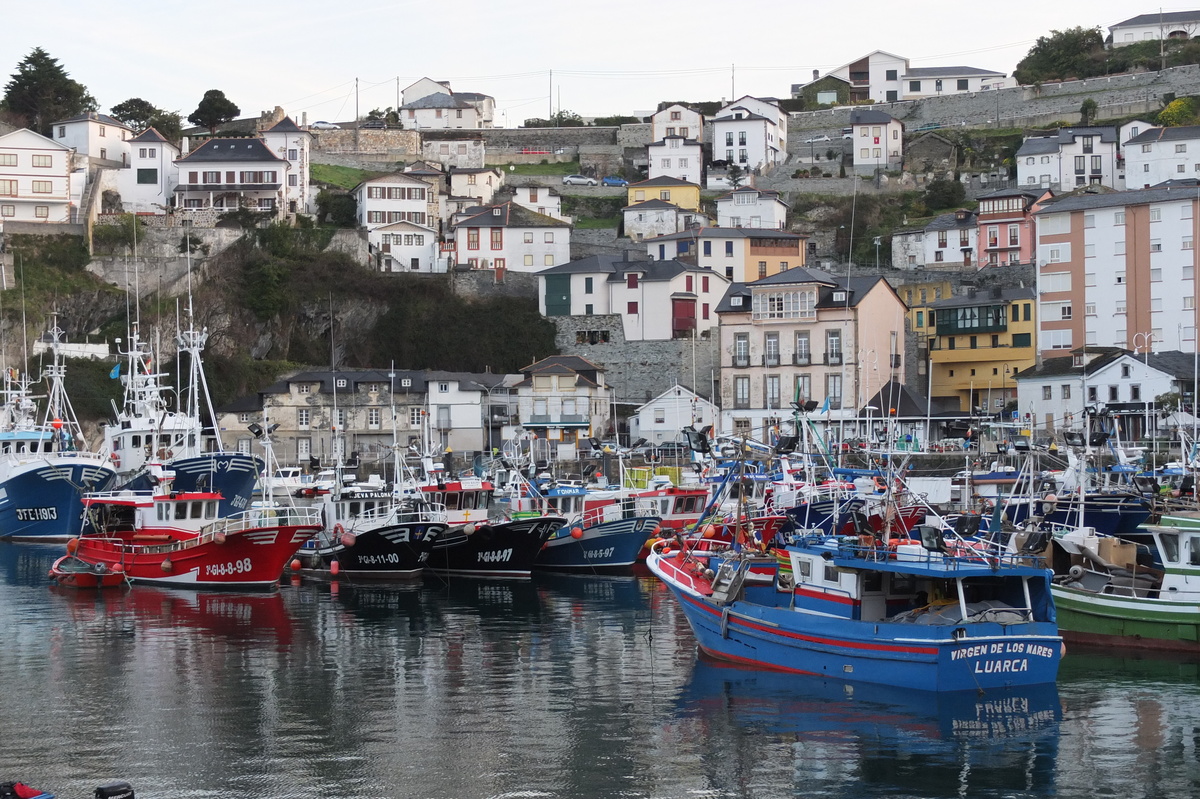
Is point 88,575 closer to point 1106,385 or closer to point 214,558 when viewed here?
point 214,558

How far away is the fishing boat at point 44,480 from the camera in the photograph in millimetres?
56625

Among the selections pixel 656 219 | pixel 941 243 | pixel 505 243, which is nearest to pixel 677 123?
pixel 656 219

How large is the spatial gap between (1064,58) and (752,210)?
1430 inches

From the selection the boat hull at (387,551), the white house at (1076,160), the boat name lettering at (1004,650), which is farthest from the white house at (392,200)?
the boat name lettering at (1004,650)

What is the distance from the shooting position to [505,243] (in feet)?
292

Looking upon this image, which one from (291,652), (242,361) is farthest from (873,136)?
(291,652)

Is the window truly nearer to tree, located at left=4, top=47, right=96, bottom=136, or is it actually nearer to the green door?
the green door

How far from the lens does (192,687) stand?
27281mm

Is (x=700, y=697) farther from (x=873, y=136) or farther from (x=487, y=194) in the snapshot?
(x=873, y=136)

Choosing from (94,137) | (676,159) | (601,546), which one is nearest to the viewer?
(601,546)

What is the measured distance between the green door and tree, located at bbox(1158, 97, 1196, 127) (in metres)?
42.9

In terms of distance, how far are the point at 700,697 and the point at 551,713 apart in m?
2.83

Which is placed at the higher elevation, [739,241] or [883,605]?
[739,241]

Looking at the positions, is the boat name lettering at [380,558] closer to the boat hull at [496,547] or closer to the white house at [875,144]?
the boat hull at [496,547]
